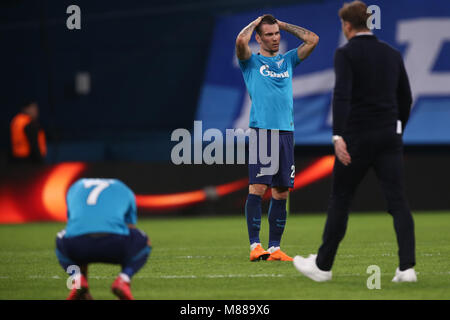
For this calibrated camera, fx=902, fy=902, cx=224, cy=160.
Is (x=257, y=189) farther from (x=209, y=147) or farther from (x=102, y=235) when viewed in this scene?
(x=209, y=147)

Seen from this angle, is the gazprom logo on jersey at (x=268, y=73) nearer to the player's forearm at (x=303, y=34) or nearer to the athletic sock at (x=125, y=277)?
Answer: the player's forearm at (x=303, y=34)

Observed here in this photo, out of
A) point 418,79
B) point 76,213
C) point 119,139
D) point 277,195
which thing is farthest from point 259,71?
point 119,139

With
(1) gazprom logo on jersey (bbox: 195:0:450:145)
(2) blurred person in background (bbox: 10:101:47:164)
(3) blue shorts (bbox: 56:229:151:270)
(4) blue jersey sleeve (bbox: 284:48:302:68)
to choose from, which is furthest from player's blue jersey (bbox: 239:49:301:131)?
(1) gazprom logo on jersey (bbox: 195:0:450:145)

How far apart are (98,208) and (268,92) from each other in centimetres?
319

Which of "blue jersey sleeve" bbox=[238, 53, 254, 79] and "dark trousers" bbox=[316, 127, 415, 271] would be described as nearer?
"dark trousers" bbox=[316, 127, 415, 271]

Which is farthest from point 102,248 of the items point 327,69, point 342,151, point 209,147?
point 327,69

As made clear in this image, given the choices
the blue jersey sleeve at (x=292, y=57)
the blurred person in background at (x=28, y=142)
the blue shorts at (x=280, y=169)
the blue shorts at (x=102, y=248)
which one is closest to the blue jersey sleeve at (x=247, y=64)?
the blue jersey sleeve at (x=292, y=57)

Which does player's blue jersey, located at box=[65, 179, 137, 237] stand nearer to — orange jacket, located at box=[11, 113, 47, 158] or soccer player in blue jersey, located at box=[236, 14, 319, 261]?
soccer player in blue jersey, located at box=[236, 14, 319, 261]

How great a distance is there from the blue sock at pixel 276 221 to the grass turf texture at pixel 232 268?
1.04ft

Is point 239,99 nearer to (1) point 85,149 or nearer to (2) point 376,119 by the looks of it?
(1) point 85,149

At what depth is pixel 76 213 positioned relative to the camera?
5258 mm

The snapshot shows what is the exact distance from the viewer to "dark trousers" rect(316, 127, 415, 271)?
19.7ft

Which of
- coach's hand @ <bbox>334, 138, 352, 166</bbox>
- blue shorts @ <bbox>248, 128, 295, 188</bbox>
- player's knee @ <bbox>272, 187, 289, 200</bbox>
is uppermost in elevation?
coach's hand @ <bbox>334, 138, 352, 166</bbox>

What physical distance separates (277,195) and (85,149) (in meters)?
13.0
